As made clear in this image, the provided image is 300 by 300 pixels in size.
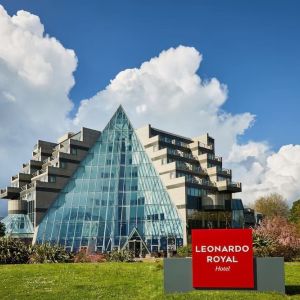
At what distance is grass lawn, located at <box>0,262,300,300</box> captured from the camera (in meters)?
26.7

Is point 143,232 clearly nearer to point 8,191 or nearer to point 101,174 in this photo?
point 101,174

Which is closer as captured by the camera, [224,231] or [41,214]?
[224,231]

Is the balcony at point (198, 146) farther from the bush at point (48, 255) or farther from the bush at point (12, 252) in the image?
the bush at point (12, 252)

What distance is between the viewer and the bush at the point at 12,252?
152 ft

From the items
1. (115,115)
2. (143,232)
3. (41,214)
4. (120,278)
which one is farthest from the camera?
(115,115)

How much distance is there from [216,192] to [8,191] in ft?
122

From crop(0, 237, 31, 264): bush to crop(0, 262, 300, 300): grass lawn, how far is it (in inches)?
340

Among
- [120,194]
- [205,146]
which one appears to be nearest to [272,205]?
[205,146]

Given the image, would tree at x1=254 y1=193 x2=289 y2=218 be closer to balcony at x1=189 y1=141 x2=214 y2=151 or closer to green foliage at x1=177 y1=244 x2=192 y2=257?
balcony at x1=189 y1=141 x2=214 y2=151

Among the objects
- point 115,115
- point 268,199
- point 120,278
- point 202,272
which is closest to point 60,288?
point 120,278

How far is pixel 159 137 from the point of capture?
8681cm

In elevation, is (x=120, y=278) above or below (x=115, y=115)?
below

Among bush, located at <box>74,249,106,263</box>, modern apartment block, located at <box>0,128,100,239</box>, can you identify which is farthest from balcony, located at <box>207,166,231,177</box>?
bush, located at <box>74,249,106,263</box>

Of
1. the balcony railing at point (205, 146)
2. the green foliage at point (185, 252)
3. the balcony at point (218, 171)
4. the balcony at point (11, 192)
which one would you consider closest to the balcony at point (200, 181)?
the balcony at point (218, 171)
